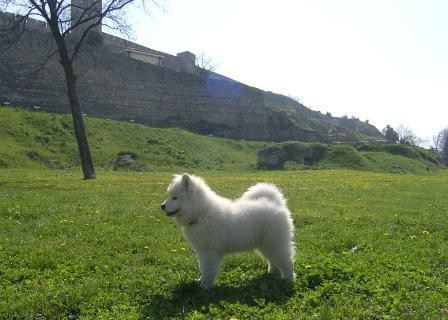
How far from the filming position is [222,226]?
19.5 ft

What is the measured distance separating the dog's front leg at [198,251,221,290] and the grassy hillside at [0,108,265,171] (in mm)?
23351

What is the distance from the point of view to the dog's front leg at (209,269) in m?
5.77

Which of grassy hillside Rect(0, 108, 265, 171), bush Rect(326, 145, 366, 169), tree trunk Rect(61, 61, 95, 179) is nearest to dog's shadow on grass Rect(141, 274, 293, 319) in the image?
tree trunk Rect(61, 61, 95, 179)

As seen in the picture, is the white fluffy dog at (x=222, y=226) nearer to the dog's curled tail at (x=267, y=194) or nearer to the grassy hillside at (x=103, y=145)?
the dog's curled tail at (x=267, y=194)

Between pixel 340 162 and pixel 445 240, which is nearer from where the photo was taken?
pixel 445 240

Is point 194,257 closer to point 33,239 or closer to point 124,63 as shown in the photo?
point 33,239

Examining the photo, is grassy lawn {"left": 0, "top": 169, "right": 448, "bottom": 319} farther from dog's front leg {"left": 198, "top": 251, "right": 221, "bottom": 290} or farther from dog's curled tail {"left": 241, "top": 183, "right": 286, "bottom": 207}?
dog's curled tail {"left": 241, "top": 183, "right": 286, "bottom": 207}

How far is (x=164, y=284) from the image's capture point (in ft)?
19.4

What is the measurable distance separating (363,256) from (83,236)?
4.74 metres

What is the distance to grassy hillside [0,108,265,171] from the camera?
1139 inches

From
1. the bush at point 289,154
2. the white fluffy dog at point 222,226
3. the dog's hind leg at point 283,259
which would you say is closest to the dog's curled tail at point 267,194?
the white fluffy dog at point 222,226

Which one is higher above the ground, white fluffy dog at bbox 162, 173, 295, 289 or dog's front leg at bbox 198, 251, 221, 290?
white fluffy dog at bbox 162, 173, 295, 289

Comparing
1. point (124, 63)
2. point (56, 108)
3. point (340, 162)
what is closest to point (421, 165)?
point (340, 162)

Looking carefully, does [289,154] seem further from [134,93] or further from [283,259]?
[283,259]
